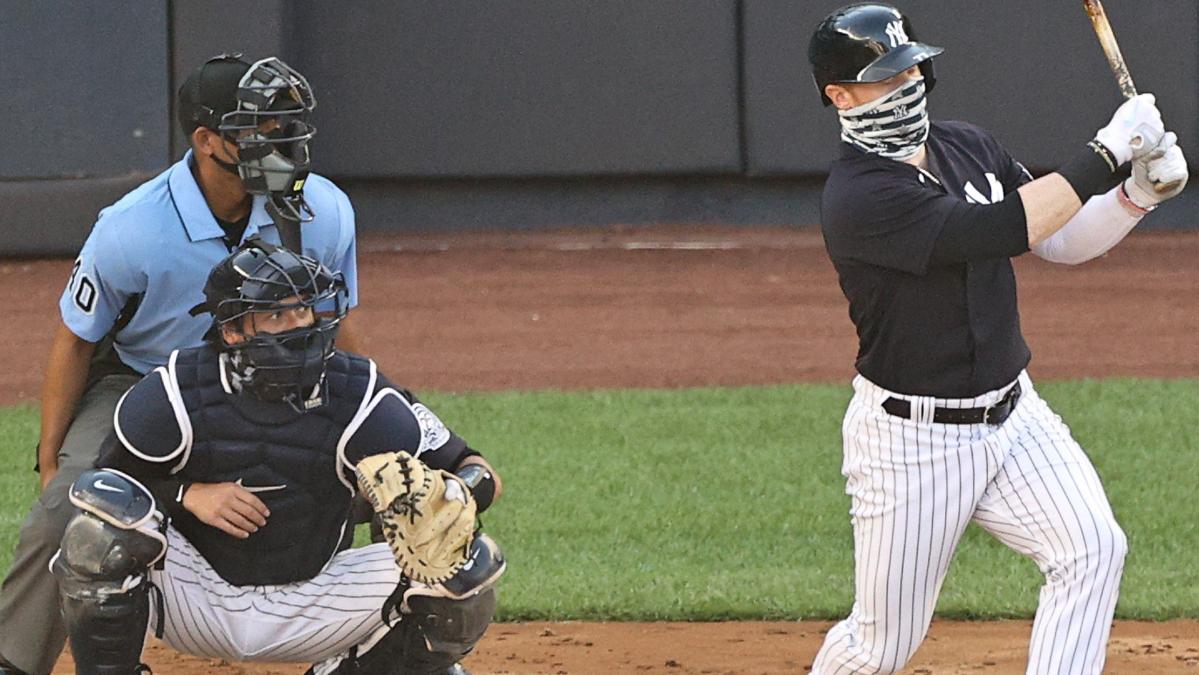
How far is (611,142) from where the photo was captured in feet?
48.1

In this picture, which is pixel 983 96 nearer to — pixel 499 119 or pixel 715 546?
pixel 499 119

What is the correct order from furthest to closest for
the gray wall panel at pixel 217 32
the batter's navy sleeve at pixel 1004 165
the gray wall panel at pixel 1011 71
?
the gray wall panel at pixel 1011 71
the gray wall panel at pixel 217 32
the batter's navy sleeve at pixel 1004 165

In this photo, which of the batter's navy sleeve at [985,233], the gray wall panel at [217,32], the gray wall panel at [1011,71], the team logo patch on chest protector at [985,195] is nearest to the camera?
the batter's navy sleeve at [985,233]

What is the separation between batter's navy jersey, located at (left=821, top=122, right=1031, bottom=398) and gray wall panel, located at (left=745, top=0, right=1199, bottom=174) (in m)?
10.3

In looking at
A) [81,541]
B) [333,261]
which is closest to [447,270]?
[333,261]

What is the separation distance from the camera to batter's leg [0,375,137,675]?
4.47m

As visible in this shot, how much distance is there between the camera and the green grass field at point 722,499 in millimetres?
6133

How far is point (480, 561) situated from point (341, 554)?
492 millimetres

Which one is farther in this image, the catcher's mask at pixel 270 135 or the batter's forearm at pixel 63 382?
the batter's forearm at pixel 63 382

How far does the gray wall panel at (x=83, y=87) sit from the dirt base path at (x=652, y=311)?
0.80 meters

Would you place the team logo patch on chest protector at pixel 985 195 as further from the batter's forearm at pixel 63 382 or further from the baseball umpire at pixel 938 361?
the batter's forearm at pixel 63 382

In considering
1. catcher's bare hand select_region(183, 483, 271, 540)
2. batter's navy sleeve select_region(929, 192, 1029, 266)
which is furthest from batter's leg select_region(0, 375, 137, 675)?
batter's navy sleeve select_region(929, 192, 1029, 266)

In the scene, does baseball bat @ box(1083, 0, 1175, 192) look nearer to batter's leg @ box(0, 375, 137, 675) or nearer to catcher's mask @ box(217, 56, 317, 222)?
catcher's mask @ box(217, 56, 317, 222)

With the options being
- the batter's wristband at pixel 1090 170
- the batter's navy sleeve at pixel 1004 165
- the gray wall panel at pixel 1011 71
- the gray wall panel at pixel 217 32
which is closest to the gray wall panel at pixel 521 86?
the gray wall panel at pixel 1011 71
